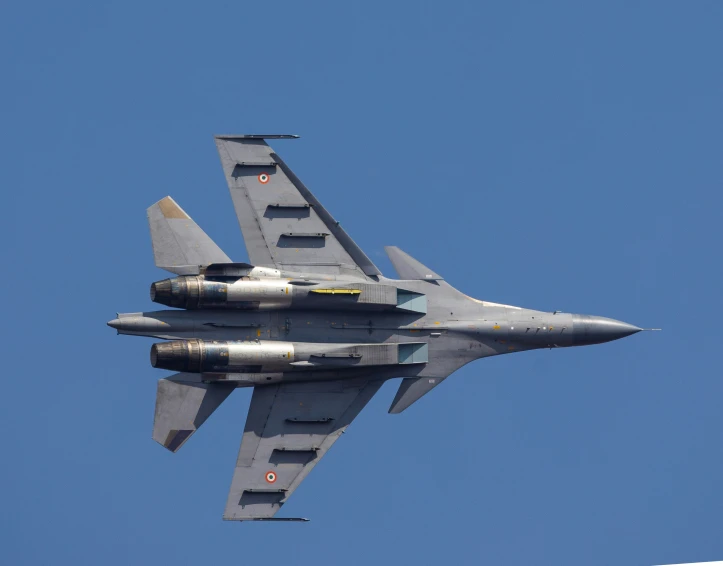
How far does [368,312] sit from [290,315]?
2240 mm

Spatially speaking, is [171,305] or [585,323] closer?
[171,305]

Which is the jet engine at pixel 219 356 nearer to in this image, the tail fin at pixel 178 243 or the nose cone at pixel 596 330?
the tail fin at pixel 178 243

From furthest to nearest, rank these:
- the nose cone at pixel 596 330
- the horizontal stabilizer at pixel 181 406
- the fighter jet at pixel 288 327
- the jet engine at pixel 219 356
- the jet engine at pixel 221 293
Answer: the nose cone at pixel 596 330 → the horizontal stabilizer at pixel 181 406 → the fighter jet at pixel 288 327 → the jet engine at pixel 219 356 → the jet engine at pixel 221 293

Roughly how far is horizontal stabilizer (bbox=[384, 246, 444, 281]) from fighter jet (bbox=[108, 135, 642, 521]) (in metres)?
0.04

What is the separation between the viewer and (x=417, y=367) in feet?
127

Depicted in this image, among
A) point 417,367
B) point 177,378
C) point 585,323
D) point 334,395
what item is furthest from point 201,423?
point 585,323

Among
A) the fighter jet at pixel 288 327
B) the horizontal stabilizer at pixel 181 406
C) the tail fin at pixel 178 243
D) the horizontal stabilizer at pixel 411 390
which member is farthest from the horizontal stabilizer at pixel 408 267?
the horizontal stabilizer at pixel 181 406

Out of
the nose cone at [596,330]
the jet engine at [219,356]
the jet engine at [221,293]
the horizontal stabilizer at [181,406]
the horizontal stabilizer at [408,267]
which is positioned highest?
the horizontal stabilizer at [408,267]

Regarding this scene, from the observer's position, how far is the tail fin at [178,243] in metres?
37.1

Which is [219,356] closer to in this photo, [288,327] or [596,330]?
[288,327]

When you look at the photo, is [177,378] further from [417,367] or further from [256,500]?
[417,367]

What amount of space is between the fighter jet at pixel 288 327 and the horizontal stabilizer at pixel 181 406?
0.09 feet

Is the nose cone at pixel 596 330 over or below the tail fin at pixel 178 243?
below

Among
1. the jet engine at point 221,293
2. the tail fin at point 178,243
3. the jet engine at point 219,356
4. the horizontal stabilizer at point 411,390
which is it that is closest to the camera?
the jet engine at point 221,293
